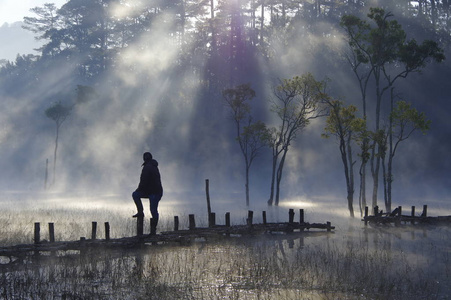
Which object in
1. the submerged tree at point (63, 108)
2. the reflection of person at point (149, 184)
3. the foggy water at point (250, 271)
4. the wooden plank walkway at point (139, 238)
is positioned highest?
the submerged tree at point (63, 108)

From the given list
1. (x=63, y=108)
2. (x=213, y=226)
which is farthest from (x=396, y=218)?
(x=63, y=108)

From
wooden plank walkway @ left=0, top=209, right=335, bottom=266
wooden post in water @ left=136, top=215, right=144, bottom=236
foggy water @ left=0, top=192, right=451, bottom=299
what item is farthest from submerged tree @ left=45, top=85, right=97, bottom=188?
Result: wooden post in water @ left=136, top=215, right=144, bottom=236

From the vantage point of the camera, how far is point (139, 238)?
2030 centimetres

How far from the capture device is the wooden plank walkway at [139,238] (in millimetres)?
18188

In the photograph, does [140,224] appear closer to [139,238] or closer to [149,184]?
[139,238]

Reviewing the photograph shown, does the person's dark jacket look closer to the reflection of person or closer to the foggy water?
the reflection of person

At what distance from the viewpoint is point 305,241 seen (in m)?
24.6

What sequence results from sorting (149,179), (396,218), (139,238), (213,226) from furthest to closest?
(396,218) → (213,226) → (139,238) → (149,179)

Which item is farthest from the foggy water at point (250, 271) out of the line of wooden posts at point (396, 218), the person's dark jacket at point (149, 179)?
the line of wooden posts at point (396, 218)

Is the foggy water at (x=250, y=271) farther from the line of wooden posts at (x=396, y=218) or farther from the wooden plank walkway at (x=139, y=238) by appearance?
the line of wooden posts at (x=396, y=218)

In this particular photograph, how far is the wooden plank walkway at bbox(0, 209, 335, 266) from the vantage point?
1819 cm

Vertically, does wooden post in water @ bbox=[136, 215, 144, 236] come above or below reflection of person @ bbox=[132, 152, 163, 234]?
below

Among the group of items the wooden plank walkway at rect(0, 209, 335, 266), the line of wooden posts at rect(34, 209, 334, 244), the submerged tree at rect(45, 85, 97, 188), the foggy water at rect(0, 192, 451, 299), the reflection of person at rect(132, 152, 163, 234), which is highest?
the submerged tree at rect(45, 85, 97, 188)

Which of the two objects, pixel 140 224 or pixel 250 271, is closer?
pixel 250 271
